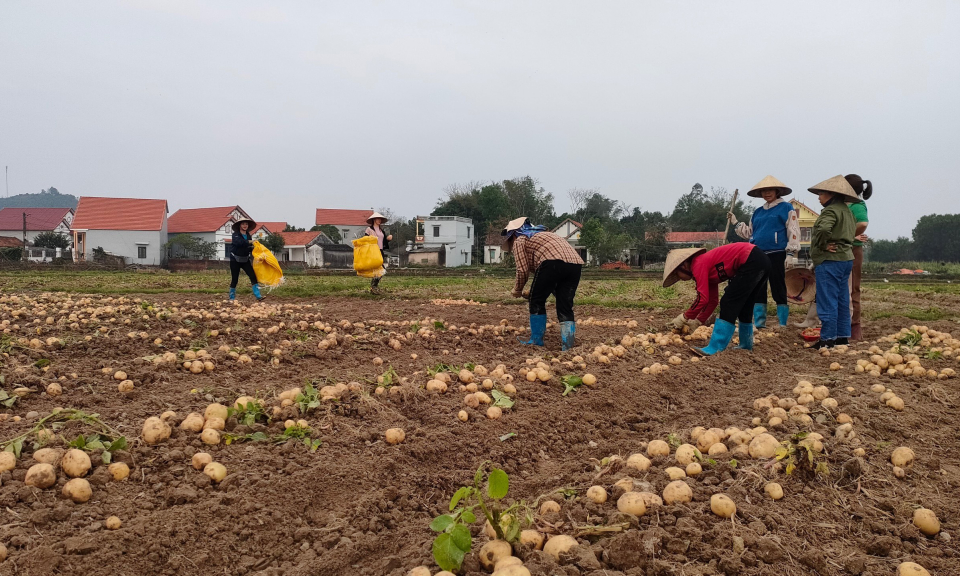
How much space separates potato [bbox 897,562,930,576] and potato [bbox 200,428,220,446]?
3119 millimetres

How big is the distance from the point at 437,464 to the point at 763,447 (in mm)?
1720

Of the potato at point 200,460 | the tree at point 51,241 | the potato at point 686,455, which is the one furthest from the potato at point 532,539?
the tree at point 51,241

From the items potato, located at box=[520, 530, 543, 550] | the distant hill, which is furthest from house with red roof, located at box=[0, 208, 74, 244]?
the distant hill

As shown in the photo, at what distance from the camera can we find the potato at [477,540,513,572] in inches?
79.0

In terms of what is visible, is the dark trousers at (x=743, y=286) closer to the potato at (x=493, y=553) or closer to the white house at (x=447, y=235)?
the potato at (x=493, y=553)

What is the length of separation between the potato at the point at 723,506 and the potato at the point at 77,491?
2.74m

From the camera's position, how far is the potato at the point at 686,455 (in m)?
2.79

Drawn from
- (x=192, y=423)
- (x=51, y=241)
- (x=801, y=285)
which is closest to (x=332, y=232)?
(x=51, y=241)

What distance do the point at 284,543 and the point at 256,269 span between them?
10.7 meters

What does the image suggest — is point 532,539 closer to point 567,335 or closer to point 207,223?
point 567,335

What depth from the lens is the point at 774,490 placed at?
244cm

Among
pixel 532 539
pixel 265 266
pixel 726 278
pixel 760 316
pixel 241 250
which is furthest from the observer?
pixel 265 266

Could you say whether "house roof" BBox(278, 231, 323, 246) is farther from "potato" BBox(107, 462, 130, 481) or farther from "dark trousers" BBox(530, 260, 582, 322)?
"potato" BBox(107, 462, 130, 481)

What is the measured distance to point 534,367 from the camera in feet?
16.4
